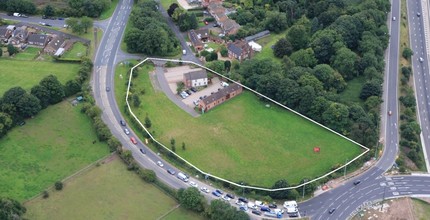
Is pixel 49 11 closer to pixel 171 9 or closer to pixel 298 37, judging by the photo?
pixel 171 9

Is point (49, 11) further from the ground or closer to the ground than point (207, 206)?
closer to the ground

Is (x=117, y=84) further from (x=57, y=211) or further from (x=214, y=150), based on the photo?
(x=57, y=211)

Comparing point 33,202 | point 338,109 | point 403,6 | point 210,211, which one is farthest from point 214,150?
point 403,6

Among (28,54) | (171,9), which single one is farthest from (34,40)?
(171,9)

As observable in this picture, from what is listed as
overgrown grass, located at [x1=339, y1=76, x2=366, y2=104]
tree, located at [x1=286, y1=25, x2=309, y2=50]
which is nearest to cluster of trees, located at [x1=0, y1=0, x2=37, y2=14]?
tree, located at [x1=286, y1=25, x2=309, y2=50]

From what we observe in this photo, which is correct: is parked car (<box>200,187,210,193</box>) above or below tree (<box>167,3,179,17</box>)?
below

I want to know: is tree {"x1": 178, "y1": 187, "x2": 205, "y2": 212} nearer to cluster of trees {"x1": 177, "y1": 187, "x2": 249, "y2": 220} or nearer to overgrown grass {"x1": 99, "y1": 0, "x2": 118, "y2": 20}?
cluster of trees {"x1": 177, "y1": 187, "x2": 249, "y2": 220}
